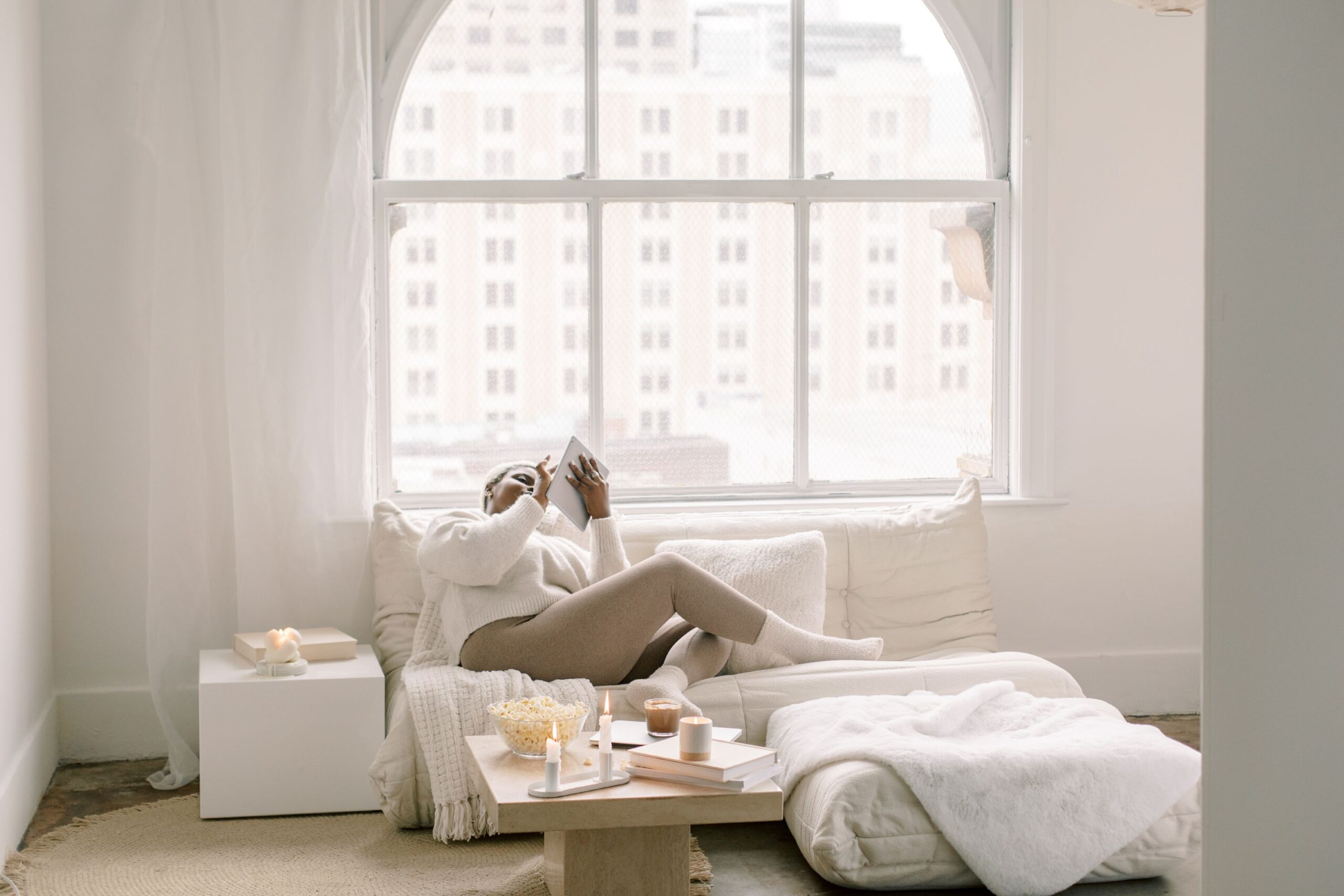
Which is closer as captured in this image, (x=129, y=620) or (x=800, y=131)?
(x=129, y=620)

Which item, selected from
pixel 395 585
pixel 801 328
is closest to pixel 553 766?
pixel 395 585

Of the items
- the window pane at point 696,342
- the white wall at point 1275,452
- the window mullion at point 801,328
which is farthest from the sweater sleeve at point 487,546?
the white wall at point 1275,452

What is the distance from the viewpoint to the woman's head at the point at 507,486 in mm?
3332

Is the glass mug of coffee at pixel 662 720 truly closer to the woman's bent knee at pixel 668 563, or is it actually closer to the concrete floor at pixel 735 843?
the concrete floor at pixel 735 843

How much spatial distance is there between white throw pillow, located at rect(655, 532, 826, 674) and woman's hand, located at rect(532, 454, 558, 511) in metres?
0.42

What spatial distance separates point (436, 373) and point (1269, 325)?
2911 millimetres

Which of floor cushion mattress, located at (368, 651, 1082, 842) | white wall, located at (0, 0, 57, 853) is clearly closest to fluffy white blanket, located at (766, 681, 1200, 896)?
floor cushion mattress, located at (368, 651, 1082, 842)

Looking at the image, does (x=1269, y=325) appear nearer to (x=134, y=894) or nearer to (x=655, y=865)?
(x=655, y=865)

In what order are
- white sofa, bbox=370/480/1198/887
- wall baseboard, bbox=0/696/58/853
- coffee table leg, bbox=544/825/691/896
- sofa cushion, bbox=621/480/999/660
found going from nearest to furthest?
coffee table leg, bbox=544/825/691/896 → wall baseboard, bbox=0/696/58/853 → white sofa, bbox=370/480/1198/887 → sofa cushion, bbox=621/480/999/660

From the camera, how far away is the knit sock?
10.5 ft

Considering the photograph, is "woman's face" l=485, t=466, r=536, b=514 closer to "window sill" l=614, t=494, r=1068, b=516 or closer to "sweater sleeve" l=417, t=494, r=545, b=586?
"sweater sleeve" l=417, t=494, r=545, b=586

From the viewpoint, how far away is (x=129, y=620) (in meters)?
3.70

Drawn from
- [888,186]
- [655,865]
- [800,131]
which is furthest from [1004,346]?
[655,865]

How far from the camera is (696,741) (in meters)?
2.21
